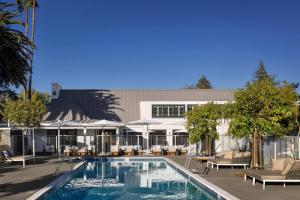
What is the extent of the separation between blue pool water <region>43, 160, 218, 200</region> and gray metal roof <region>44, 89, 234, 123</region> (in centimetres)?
1644

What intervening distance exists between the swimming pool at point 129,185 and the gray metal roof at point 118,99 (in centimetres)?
1605

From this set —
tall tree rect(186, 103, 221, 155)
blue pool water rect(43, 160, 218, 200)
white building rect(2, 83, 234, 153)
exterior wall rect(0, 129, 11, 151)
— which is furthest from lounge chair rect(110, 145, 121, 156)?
exterior wall rect(0, 129, 11, 151)

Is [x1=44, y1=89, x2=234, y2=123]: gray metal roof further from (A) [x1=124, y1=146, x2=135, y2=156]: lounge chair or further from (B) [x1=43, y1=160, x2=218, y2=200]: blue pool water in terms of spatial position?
(B) [x1=43, y1=160, x2=218, y2=200]: blue pool water

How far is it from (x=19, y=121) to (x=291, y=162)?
17.3 m

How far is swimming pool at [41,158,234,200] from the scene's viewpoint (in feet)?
49.3

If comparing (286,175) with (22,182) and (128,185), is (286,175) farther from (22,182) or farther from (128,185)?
(22,182)

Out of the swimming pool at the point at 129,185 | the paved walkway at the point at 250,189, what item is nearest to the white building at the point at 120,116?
the swimming pool at the point at 129,185

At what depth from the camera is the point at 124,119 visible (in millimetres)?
42438

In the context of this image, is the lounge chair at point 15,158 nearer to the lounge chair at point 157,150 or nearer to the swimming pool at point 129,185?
the swimming pool at point 129,185

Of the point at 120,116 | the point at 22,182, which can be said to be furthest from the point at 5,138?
the point at 22,182

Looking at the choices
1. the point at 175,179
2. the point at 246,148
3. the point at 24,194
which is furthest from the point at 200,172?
the point at 24,194

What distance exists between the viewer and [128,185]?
59.7 feet

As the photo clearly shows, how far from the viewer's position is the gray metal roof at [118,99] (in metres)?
42.3

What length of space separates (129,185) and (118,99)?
2659cm
